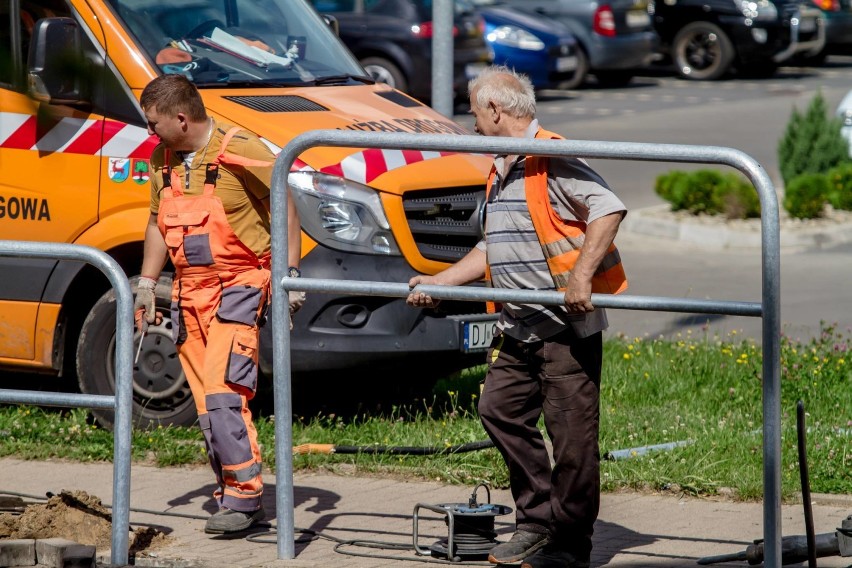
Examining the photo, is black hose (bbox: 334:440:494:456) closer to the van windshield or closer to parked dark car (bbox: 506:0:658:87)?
the van windshield

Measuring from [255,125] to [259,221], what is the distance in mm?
1202

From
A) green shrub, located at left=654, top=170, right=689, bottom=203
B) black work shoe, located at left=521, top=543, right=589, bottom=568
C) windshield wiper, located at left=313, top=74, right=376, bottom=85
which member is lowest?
black work shoe, located at left=521, top=543, right=589, bottom=568

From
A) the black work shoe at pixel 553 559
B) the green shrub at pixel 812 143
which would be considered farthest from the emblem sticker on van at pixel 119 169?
the green shrub at pixel 812 143

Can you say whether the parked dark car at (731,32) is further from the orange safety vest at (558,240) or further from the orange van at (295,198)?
the orange safety vest at (558,240)

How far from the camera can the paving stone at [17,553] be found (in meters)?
4.45

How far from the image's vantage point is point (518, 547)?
4.52 meters

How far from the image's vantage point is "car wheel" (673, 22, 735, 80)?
24.9m

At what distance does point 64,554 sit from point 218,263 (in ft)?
3.93

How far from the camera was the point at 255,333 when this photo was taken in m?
5.06

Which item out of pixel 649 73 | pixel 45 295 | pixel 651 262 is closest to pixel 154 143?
pixel 45 295

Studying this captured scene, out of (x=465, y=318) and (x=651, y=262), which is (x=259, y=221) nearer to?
(x=465, y=318)

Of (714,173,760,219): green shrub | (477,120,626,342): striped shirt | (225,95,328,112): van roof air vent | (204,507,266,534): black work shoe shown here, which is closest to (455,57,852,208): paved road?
(714,173,760,219): green shrub

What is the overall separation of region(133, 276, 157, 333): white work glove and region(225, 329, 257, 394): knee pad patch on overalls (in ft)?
1.07

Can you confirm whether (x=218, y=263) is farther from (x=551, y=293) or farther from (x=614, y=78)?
(x=614, y=78)
